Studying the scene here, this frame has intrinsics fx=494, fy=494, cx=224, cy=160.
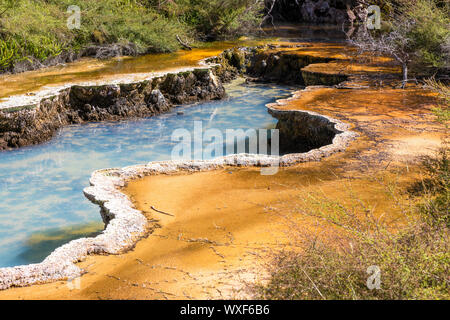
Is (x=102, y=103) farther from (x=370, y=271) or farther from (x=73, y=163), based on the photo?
(x=370, y=271)

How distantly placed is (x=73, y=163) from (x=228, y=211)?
13.3ft

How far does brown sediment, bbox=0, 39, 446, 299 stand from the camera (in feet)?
10.3

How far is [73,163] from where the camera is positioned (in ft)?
25.1

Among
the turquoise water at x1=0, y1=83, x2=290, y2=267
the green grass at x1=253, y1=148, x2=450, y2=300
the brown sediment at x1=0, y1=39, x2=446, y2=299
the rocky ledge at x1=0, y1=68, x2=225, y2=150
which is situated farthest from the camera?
the rocky ledge at x1=0, y1=68, x2=225, y2=150

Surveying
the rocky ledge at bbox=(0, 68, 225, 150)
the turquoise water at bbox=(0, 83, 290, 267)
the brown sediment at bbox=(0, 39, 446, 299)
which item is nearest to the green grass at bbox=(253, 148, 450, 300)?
the brown sediment at bbox=(0, 39, 446, 299)

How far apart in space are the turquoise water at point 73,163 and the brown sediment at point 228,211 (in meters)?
1.32

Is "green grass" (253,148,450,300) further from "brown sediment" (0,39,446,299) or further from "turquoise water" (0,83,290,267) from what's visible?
"turquoise water" (0,83,290,267)

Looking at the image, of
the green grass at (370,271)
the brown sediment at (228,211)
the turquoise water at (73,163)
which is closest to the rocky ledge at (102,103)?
the turquoise water at (73,163)

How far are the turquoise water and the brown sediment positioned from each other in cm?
132

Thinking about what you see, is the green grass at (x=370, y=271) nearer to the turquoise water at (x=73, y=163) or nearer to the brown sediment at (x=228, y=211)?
the brown sediment at (x=228, y=211)

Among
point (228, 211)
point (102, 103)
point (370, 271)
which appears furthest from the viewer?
point (102, 103)

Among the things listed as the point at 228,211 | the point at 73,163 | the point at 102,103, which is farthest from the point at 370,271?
the point at 102,103
